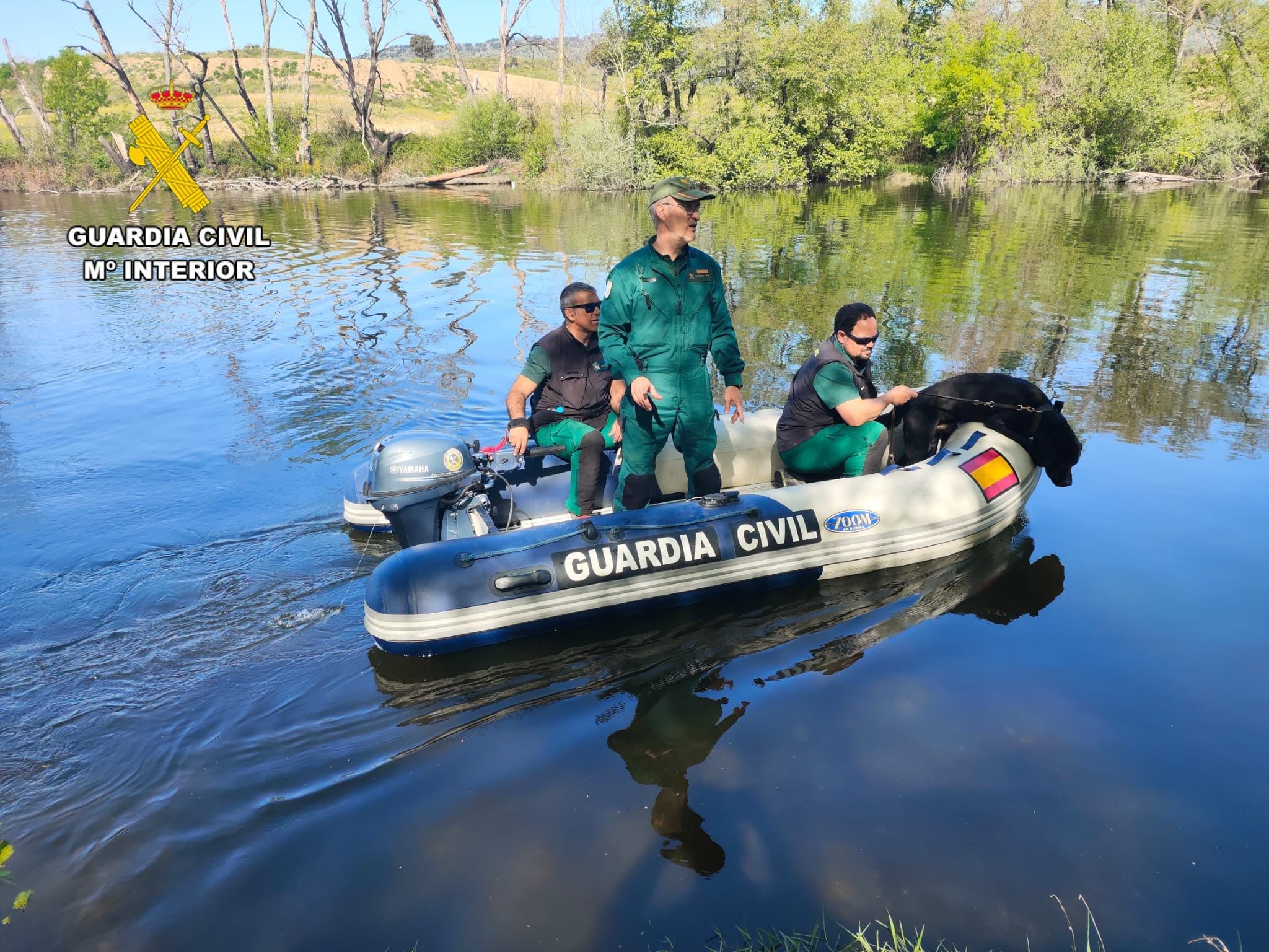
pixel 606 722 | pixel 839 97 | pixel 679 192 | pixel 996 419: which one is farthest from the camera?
pixel 839 97

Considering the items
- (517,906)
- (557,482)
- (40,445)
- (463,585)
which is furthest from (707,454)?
(40,445)

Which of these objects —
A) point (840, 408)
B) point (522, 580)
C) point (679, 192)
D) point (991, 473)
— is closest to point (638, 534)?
point (522, 580)

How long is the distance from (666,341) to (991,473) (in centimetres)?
241

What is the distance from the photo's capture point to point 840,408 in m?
4.78

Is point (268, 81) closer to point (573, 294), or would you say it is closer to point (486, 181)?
point (486, 181)

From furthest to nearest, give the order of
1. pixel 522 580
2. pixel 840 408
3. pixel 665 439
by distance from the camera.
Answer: pixel 840 408, pixel 665 439, pixel 522 580

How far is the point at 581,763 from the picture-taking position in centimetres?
337

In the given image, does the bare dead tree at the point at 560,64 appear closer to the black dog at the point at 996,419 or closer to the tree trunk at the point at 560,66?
the tree trunk at the point at 560,66

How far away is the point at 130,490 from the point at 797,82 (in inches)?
1180

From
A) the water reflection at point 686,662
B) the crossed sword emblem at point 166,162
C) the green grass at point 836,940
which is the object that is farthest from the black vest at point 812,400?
the crossed sword emblem at point 166,162

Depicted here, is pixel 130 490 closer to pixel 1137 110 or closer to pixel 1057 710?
pixel 1057 710

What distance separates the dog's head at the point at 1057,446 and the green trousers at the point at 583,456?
9.09 ft

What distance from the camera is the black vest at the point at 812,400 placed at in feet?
15.8

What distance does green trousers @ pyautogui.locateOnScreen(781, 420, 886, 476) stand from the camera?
5062 mm
